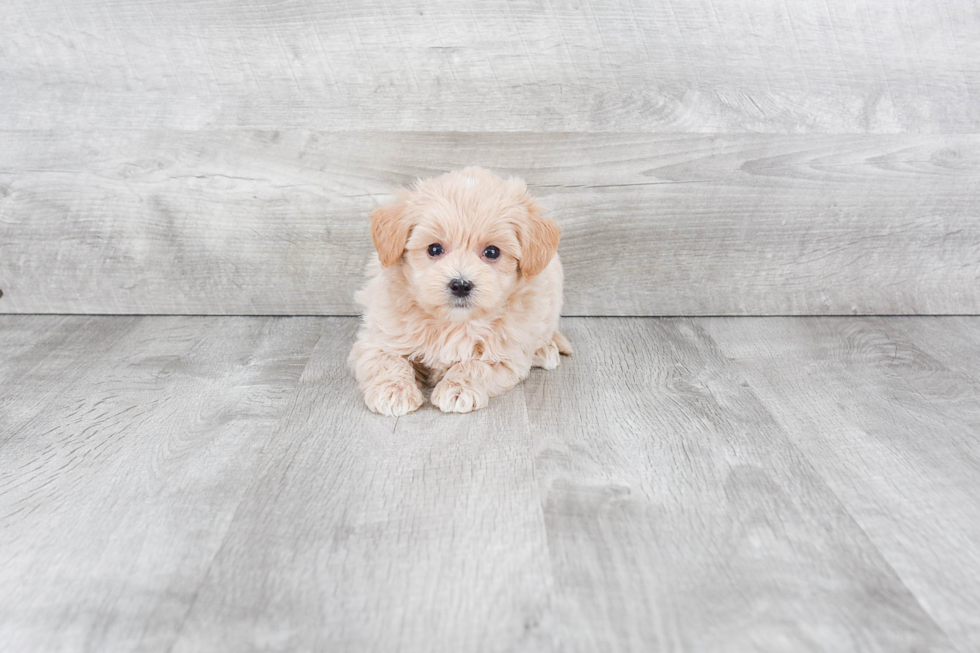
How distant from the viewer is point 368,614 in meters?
1.21

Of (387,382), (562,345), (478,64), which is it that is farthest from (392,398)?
(478,64)

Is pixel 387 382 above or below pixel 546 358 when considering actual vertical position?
above

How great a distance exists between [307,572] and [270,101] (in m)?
1.69

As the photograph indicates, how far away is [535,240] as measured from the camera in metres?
1.91

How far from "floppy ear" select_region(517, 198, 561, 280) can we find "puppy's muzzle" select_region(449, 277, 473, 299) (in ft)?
0.59

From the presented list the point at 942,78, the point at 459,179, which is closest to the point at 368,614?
the point at 459,179

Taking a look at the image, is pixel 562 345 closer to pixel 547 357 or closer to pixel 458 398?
pixel 547 357

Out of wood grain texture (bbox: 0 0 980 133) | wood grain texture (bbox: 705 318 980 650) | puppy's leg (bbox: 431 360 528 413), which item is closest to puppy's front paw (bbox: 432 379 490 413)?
puppy's leg (bbox: 431 360 528 413)

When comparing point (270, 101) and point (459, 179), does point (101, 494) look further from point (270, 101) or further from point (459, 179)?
point (270, 101)

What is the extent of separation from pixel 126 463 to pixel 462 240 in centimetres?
95

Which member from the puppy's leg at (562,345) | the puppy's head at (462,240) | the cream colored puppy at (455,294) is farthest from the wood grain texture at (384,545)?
the puppy's leg at (562,345)

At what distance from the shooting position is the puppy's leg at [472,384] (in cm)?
192

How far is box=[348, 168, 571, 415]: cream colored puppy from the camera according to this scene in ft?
6.10

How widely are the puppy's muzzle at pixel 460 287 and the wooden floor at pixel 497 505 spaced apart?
0.33m
